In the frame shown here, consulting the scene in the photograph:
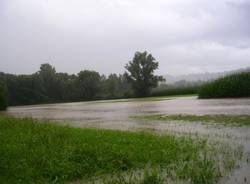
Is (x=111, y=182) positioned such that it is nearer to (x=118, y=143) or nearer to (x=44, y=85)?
(x=118, y=143)

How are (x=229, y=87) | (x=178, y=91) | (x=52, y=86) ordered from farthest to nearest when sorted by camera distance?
(x=52, y=86)
(x=178, y=91)
(x=229, y=87)

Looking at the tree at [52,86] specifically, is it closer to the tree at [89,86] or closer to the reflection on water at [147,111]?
the tree at [89,86]

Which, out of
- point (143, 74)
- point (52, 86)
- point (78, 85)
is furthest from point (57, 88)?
point (143, 74)

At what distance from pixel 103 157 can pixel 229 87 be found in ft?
70.1

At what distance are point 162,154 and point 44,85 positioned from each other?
2247 inches

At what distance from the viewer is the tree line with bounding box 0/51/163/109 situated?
173 feet

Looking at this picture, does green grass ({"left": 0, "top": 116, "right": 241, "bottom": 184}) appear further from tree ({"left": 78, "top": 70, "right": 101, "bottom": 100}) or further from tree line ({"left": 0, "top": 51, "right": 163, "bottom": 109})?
tree ({"left": 78, "top": 70, "right": 101, "bottom": 100})

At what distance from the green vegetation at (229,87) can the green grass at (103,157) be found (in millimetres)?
18576

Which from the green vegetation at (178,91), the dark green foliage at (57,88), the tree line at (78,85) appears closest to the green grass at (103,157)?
the green vegetation at (178,91)

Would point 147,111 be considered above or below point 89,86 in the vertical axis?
below

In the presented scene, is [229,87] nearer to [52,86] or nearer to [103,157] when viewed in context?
[103,157]

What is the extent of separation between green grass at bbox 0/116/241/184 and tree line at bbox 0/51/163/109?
136ft

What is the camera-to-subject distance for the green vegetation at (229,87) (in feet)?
81.6

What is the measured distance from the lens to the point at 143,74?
52719mm
